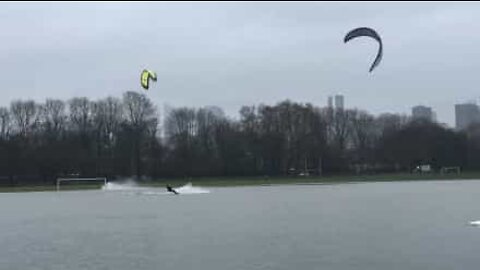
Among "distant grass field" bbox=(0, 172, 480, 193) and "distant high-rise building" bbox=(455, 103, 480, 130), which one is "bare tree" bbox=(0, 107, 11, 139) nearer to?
"distant grass field" bbox=(0, 172, 480, 193)

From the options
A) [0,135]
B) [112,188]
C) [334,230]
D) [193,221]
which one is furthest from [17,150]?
[334,230]

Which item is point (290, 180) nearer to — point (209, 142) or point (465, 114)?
point (209, 142)

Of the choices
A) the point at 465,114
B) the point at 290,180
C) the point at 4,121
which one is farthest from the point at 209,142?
the point at 465,114

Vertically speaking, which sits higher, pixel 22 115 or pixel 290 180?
pixel 22 115

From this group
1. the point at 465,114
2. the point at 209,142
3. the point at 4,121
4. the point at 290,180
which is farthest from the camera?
the point at 465,114

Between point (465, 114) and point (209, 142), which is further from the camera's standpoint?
point (465, 114)

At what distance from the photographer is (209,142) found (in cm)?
12400

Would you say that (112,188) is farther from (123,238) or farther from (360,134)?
(123,238)

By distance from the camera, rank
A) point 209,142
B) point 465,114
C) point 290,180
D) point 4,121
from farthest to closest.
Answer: point 465,114, point 209,142, point 4,121, point 290,180

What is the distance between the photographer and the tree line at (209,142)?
109 meters

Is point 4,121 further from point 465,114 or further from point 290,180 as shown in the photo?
point 465,114

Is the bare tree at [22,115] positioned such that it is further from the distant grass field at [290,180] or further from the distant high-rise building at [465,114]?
the distant high-rise building at [465,114]

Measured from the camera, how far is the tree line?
10906 cm

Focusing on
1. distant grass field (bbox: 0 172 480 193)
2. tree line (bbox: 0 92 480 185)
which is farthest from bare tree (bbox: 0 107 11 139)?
distant grass field (bbox: 0 172 480 193)
